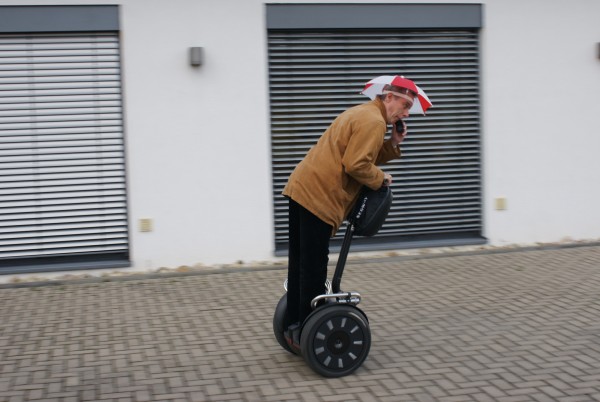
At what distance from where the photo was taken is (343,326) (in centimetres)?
527

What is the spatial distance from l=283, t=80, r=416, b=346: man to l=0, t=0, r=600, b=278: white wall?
11.8 ft

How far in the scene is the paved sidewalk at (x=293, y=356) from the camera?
509 cm

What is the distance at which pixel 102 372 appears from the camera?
18.0 ft

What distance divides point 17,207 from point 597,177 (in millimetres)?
6611

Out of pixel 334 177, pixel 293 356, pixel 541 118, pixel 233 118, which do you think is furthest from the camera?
pixel 541 118

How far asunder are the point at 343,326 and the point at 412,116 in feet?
15.6

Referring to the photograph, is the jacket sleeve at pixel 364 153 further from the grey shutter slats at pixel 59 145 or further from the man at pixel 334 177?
the grey shutter slats at pixel 59 145

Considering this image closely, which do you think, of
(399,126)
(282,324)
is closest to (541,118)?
(399,126)

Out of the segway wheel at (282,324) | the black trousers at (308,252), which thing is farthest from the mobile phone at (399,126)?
the segway wheel at (282,324)

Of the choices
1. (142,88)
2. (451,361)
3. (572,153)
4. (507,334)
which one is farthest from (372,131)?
(572,153)

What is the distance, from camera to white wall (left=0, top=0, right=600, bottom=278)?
344 inches

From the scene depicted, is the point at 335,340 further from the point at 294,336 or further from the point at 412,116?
the point at 412,116

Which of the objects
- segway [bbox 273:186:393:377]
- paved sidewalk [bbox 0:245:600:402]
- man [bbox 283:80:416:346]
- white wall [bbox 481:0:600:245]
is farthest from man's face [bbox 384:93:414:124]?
white wall [bbox 481:0:600:245]

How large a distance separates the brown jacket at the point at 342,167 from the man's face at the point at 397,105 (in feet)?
0.15
